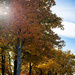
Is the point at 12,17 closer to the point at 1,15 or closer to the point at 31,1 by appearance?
the point at 1,15

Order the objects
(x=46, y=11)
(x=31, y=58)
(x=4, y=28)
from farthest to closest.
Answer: (x=31, y=58), (x=46, y=11), (x=4, y=28)

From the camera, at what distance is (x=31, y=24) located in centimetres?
838

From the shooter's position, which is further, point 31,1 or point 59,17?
point 59,17

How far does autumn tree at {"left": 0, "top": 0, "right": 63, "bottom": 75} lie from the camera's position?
8.18m

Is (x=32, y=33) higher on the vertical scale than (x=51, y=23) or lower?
lower

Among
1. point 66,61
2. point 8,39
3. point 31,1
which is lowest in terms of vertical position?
point 66,61

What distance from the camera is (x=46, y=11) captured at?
10.2m

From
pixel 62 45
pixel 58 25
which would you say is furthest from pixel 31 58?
pixel 58 25

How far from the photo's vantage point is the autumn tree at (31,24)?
26.8ft

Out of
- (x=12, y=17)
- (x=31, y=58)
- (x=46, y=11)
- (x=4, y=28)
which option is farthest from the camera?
(x=31, y=58)

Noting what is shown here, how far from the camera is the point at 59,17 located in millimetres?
10508

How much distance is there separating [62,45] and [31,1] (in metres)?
4.95

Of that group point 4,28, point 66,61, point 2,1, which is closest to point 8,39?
point 4,28

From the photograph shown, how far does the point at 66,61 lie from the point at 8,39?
1832cm
